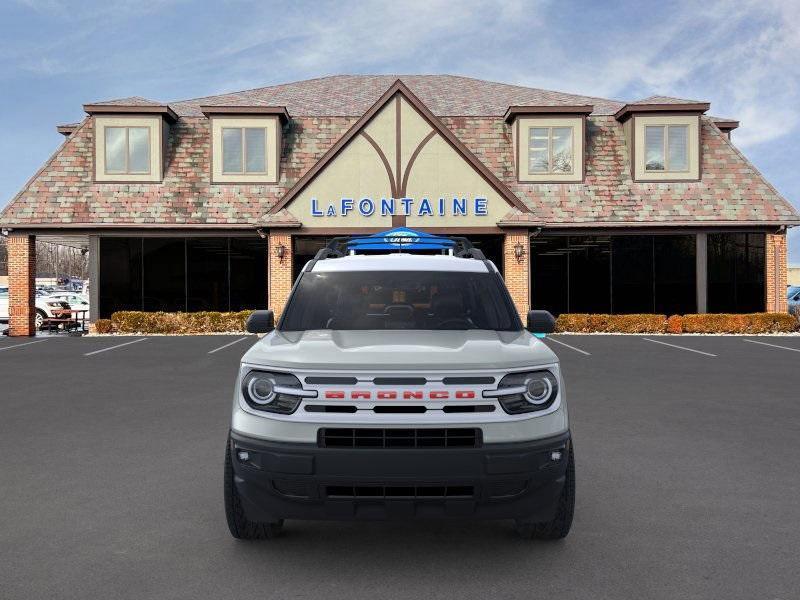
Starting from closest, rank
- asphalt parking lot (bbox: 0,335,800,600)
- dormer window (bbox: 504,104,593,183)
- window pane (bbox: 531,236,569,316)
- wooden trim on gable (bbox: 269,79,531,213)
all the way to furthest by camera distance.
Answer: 1. asphalt parking lot (bbox: 0,335,800,600)
2. wooden trim on gable (bbox: 269,79,531,213)
3. dormer window (bbox: 504,104,593,183)
4. window pane (bbox: 531,236,569,316)

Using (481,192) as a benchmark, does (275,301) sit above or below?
below

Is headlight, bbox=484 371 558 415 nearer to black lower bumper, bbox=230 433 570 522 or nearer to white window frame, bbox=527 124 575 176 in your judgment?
black lower bumper, bbox=230 433 570 522

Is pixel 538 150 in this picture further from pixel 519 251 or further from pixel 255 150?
pixel 255 150

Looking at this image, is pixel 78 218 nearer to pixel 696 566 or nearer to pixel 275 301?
pixel 275 301

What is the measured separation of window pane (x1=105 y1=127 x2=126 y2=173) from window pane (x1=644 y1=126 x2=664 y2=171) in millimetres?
17505

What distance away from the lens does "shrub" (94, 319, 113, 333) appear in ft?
77.4

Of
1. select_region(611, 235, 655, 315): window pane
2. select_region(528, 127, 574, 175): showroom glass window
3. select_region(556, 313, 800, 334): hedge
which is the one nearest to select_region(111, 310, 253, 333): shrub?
select_region(556, 313, 800, 334): hedge

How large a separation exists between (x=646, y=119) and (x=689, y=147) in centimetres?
175

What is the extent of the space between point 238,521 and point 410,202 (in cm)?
1964

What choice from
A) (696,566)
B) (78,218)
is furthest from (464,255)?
(78,218)

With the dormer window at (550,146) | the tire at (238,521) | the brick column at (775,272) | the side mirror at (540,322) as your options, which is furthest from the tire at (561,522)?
the brick column at (775,272)

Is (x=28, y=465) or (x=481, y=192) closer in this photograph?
(x=28, y=465)

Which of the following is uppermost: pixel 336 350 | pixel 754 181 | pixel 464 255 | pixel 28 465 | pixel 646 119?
pixel 646 119

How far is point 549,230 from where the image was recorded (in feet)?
80.6
